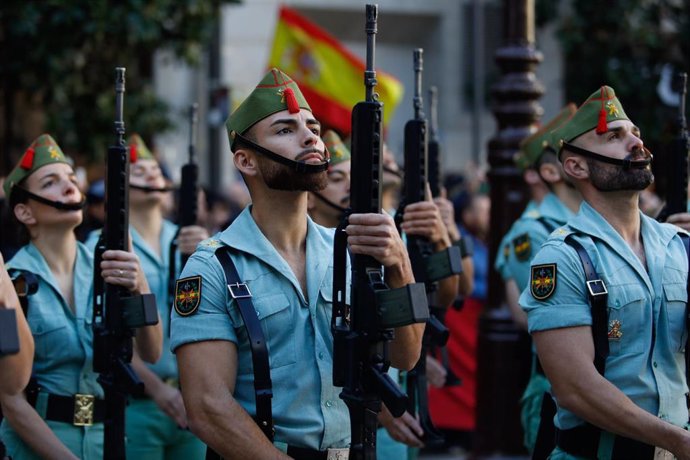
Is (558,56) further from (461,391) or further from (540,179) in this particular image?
(540,179)

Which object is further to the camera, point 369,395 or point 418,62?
point 418,62

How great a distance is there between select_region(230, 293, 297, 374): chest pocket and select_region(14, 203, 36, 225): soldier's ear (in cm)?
212

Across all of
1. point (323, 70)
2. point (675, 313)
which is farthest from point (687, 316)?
point (323, 70)

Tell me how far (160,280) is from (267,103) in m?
2.83

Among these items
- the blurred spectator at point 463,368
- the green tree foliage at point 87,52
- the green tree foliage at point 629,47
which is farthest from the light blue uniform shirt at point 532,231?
the green tree foliage at point 629,47

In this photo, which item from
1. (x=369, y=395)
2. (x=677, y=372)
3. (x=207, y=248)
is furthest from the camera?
(x=677, y=372)

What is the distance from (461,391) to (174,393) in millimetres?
4473

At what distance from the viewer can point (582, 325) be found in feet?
15.6

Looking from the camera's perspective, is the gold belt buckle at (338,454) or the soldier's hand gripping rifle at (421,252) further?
the soldier's hand gripping rifle at (421,252)

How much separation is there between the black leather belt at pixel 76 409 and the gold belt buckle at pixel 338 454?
6.08ft

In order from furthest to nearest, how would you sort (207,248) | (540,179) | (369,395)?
1. (540,179)
2. (207,248)
3. (369,395)

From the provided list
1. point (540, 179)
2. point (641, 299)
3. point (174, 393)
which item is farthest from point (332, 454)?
point (540, 179)

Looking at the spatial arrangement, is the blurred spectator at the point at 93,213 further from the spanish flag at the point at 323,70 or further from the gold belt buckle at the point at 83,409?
the spanish flag at the point at 323,70

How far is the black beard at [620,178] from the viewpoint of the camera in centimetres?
500
